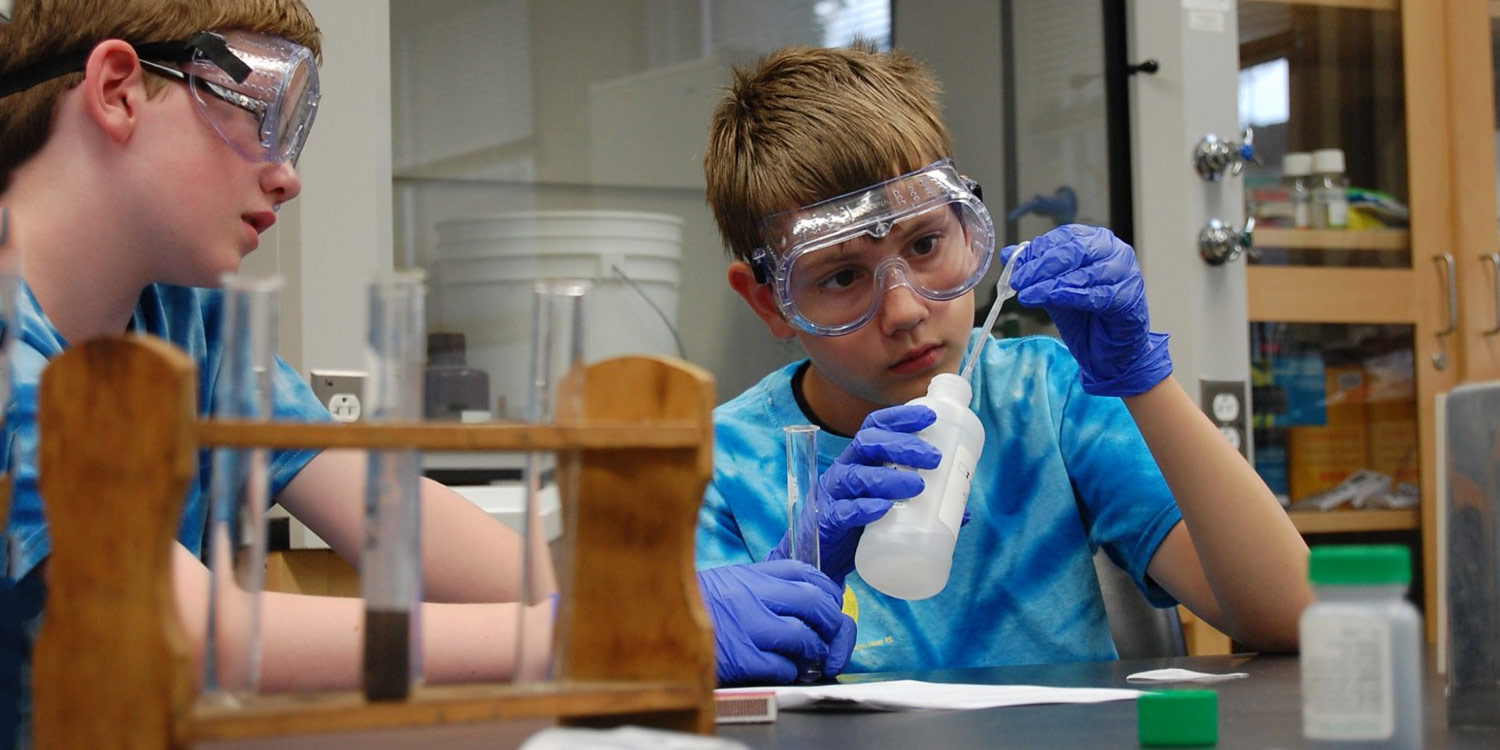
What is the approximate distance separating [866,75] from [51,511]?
4.08 ft

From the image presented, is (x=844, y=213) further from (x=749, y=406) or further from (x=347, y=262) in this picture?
(x=347, y=262)

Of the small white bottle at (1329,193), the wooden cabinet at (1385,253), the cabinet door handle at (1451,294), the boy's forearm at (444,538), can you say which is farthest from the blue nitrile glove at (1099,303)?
the cabinet door handle at (1451,294)

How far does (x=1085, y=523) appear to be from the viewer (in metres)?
1.63

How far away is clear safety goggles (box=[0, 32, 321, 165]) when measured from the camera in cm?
132

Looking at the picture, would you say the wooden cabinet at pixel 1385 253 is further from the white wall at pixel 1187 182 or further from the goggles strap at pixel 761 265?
the goggles strap at pixel 761 265

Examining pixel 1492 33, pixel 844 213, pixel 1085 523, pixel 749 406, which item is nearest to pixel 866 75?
pixel 844 213

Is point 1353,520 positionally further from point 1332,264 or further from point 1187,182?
point 1187,182

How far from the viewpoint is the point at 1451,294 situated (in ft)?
10.5

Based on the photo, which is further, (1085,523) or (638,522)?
(1085,523)

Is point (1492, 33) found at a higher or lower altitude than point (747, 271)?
higher

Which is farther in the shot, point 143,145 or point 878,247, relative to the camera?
point 878,247

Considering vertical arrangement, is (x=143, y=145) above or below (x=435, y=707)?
above

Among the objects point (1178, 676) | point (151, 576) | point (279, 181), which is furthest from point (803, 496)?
point (151, 576)

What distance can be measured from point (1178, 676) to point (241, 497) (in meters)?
0.83
